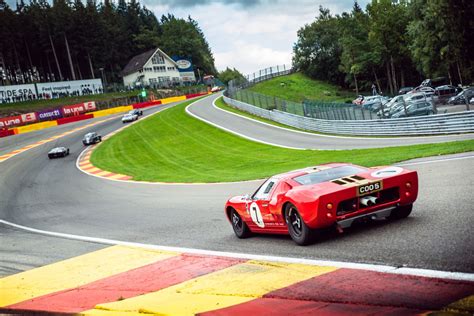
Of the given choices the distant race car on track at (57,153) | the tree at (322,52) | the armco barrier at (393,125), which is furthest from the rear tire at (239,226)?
the distant race car on track at (57,153)

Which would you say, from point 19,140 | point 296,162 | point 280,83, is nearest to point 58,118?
point 19,140

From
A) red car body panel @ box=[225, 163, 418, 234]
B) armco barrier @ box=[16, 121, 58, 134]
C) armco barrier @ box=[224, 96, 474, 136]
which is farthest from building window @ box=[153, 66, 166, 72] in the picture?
red car body panel @ box=[225, 163, 418, 234]

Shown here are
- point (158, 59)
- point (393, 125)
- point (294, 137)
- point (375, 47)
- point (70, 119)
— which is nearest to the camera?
point (393, 125)

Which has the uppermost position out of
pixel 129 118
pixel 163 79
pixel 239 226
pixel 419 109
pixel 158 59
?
pixel 158 59

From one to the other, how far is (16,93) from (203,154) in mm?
53194

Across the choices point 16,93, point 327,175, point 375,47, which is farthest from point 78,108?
point 327,175

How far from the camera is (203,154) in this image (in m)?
32.4

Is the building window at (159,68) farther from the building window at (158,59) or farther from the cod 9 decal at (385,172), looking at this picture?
the cod 9 decal at (385,172)

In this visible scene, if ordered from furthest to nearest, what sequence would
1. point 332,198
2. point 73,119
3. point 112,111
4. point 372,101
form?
point 112,111
point 73,119
point 372,101
point 332,198

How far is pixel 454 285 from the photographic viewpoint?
5234 mm

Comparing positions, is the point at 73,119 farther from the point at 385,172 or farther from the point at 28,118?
the point at 385,172

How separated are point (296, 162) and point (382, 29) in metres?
52.1

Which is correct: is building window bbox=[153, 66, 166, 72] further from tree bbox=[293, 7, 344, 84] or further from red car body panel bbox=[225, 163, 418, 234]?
red car body panel bbox=[225, 163, 418, 234]

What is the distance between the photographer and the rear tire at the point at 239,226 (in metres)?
10.3
